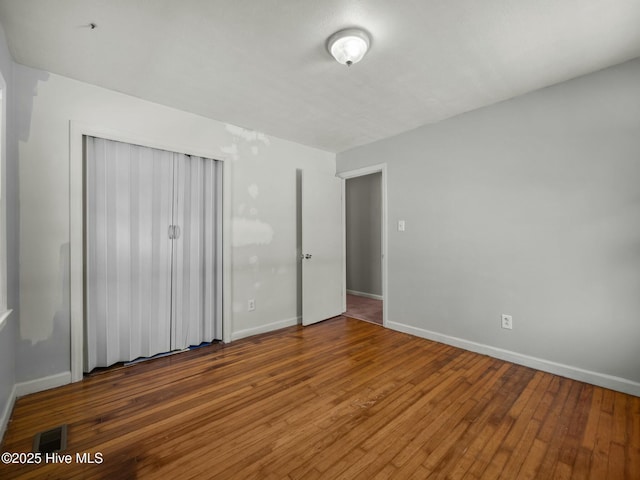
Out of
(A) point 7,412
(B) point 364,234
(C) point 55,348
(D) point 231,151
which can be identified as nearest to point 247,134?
(D) point 231,151

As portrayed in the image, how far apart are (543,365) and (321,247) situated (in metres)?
2.61

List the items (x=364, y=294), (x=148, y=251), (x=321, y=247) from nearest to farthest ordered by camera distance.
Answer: (x=148, y=251) → (x=321, y=247) → (x=364, y=294)

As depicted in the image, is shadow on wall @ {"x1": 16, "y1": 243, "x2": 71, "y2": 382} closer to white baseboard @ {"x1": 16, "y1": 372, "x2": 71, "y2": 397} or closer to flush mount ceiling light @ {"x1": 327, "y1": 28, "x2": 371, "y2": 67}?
white baseboard @ {"x1": 16, "y1": 372, "x2": 71, "y2": 397}

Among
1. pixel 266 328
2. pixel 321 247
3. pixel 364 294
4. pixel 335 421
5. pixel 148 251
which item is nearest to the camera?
pixel 335 421

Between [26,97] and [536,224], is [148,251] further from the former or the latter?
[536,224]

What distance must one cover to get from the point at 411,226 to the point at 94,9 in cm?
318

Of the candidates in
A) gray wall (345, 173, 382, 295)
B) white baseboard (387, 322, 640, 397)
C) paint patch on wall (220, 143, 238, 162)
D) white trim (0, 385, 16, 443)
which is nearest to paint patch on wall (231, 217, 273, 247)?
paint patch on wall (220, 143, 238, 162)

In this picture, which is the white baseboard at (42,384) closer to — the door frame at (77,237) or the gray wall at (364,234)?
the door frame at (77,237)

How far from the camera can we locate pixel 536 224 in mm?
2480

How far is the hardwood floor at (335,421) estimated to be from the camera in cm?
143

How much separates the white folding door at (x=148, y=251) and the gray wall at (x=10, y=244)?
43 centimetres

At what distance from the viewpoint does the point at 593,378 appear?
221 cm

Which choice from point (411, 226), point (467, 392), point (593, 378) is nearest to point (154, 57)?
point (411, 226)

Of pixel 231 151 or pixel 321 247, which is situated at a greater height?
pixel 231 151
